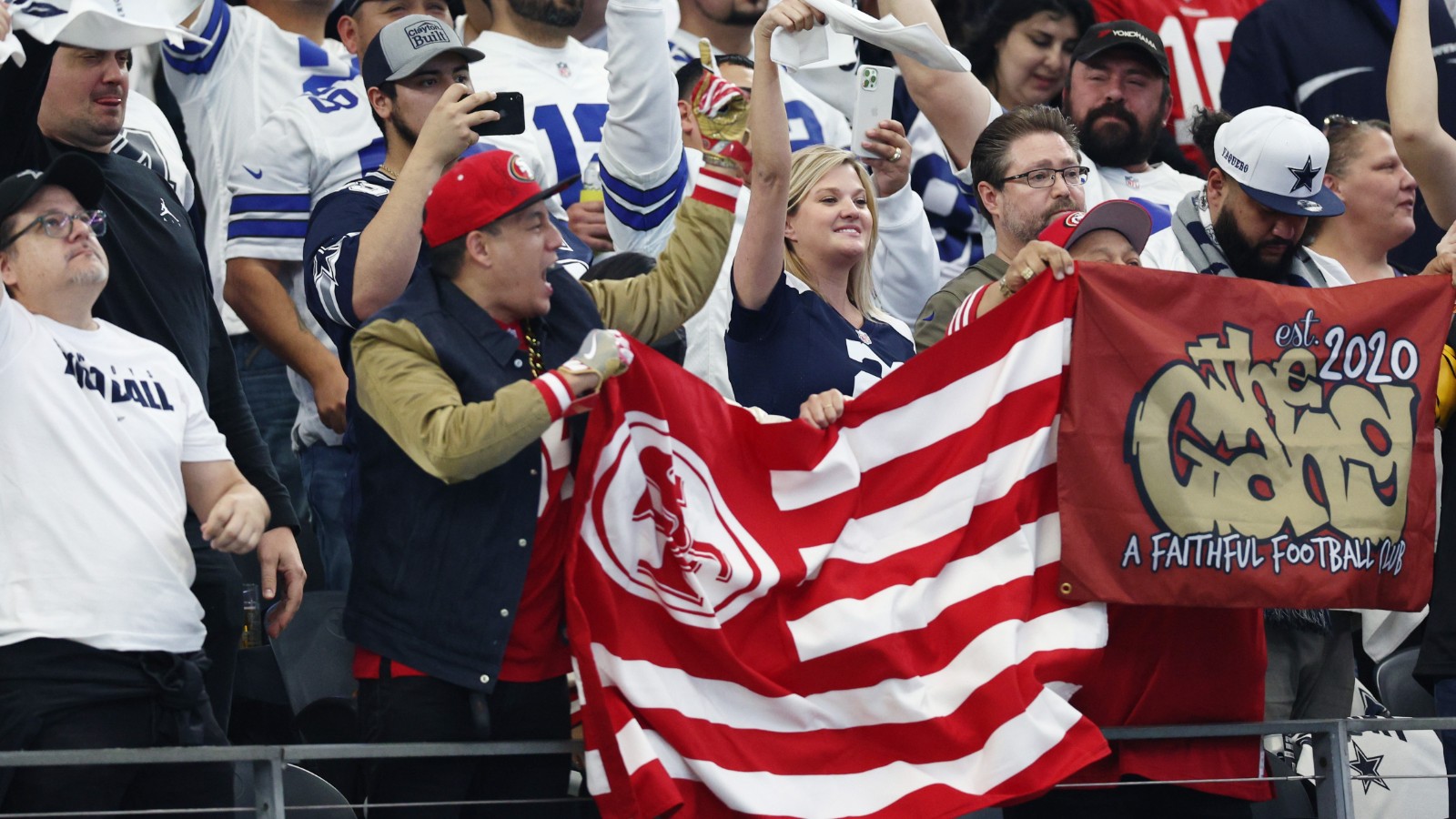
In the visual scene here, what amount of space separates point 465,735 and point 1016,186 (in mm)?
2520

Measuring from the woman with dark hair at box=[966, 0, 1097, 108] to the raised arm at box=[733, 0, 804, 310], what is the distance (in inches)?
118

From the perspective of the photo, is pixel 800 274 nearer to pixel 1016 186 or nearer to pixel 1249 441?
pixel 1016 186

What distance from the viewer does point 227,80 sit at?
279 inches

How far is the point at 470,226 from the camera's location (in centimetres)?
487

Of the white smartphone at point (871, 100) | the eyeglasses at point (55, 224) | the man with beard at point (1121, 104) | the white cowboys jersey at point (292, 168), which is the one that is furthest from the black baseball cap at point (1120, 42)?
the eyeglasses at point (55, 224)

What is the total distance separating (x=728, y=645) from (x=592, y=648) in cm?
34

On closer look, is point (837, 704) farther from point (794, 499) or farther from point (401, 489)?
point (401, 489)

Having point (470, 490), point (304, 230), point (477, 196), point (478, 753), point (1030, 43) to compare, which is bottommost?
point (478, 753)

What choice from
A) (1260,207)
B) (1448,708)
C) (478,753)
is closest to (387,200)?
(478,753)

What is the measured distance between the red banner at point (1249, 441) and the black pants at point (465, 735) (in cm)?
135

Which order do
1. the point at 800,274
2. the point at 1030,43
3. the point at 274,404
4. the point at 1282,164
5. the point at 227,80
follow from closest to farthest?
1. the point at 800,274
2. the point at 1282,164
3. the point at 274,404
4. the point at 227,80
5. the point at 1030,43

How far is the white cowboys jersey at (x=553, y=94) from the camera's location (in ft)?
22.2

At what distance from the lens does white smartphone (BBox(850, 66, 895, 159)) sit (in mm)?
6281

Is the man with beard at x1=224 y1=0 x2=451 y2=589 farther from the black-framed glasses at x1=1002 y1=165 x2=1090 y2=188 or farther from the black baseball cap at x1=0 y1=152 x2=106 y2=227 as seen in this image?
the black-framed glasses at x1=1002 y1=165 x2=1090 y2=188
